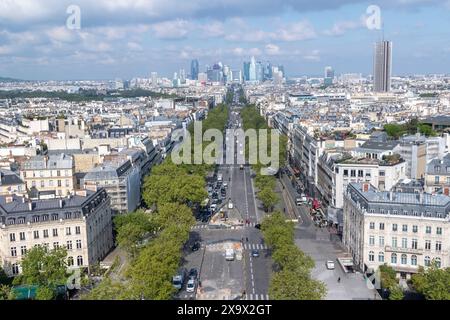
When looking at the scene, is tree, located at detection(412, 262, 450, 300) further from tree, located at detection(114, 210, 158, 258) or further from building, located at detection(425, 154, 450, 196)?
tree, located at detection(114, 210, 158, 258)

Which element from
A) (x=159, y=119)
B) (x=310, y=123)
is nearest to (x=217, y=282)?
(x=310, y=123)

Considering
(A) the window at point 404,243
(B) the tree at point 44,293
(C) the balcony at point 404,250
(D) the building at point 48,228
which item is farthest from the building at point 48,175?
(A) the window at point 404,243

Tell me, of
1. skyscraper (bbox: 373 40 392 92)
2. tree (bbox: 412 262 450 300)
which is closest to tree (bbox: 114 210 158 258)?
tree (bbox: 412 262 450 300)

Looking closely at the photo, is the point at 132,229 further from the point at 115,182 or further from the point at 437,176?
the point at 437,176

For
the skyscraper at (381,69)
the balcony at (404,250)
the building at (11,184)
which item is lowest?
the balcony at (404,250)

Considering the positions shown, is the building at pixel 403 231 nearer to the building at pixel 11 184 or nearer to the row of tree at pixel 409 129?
the building at pixel 11 184

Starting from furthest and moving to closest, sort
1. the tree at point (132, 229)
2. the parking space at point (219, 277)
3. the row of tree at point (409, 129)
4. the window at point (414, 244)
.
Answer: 1. the row of tree at point (409, 129)
2. the tree at point (132, 229)
3. the window at point (414, 244)
4. the parking space at point (219, 277)

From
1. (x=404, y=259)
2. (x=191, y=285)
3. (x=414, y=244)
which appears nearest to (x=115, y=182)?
(x=191, y=285)
